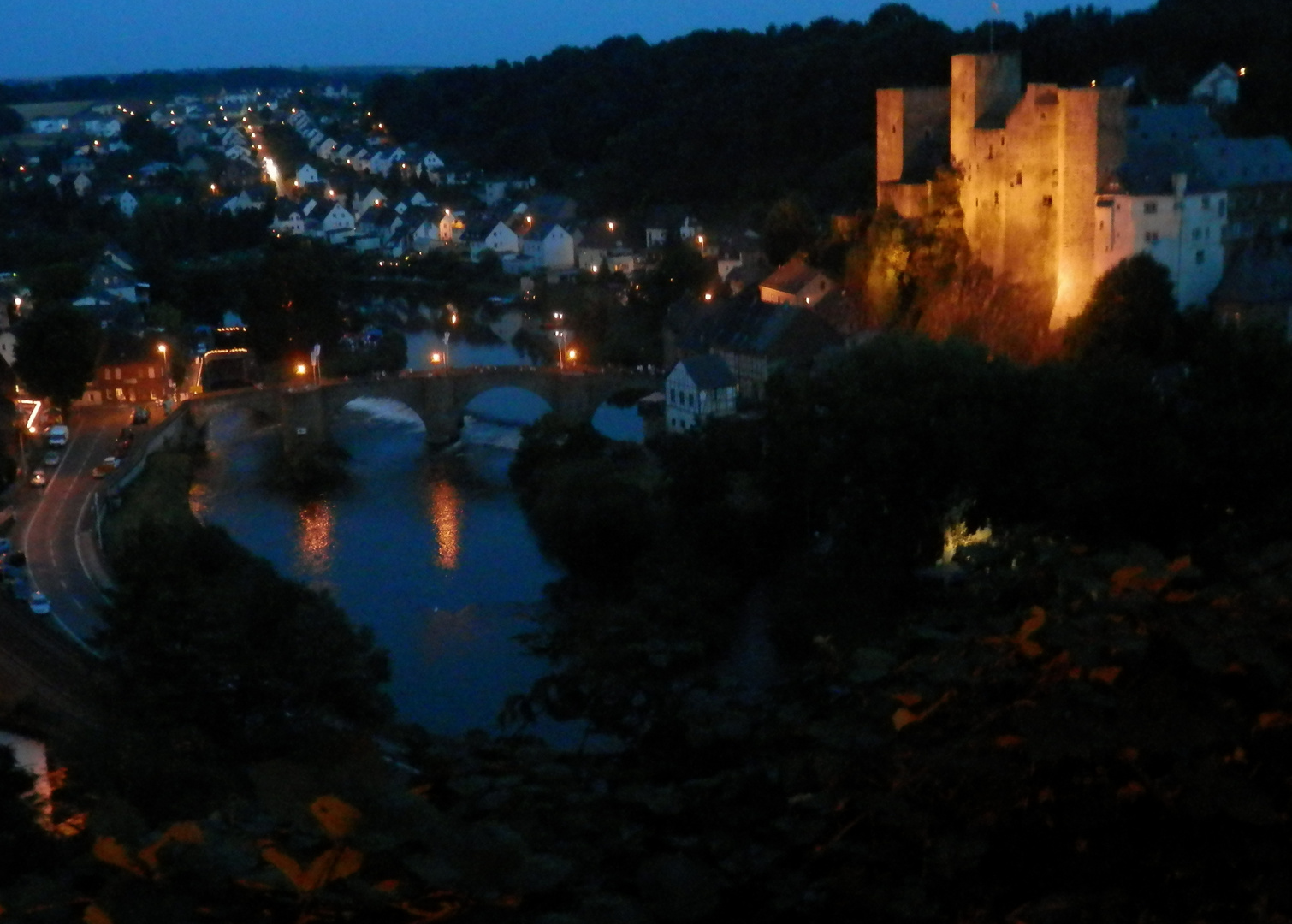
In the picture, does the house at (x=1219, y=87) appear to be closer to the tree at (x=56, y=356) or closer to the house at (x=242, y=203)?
the tree at (x=56, y=356)

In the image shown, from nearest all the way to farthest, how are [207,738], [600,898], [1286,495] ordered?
[600,898] → [207,738] → [1286,495]

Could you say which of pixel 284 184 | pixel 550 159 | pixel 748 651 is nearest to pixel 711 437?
pixel 748 651

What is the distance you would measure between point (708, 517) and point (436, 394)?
18.3 feet

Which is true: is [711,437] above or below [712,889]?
below

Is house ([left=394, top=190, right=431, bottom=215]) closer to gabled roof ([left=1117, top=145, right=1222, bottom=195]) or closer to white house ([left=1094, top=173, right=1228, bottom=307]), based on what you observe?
gabled roof ([left=1117, top=145, right=1222, bottom=195])

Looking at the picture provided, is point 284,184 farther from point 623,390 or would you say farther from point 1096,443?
point 1096,443

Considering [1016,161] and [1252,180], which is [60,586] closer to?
[1016,161]

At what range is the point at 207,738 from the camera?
17.6 ft

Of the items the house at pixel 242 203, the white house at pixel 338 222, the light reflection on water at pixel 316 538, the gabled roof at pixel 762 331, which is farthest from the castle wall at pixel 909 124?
the house at pixel 242 203

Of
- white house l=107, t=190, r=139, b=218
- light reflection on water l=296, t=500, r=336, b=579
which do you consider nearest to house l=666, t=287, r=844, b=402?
light reflection on water l=296, t=500, r=336, b=579

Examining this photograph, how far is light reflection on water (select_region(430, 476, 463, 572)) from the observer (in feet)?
36.2

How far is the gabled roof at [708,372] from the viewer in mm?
13562

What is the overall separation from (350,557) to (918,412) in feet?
14.6

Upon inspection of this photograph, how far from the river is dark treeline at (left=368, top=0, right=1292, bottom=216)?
277 inches
